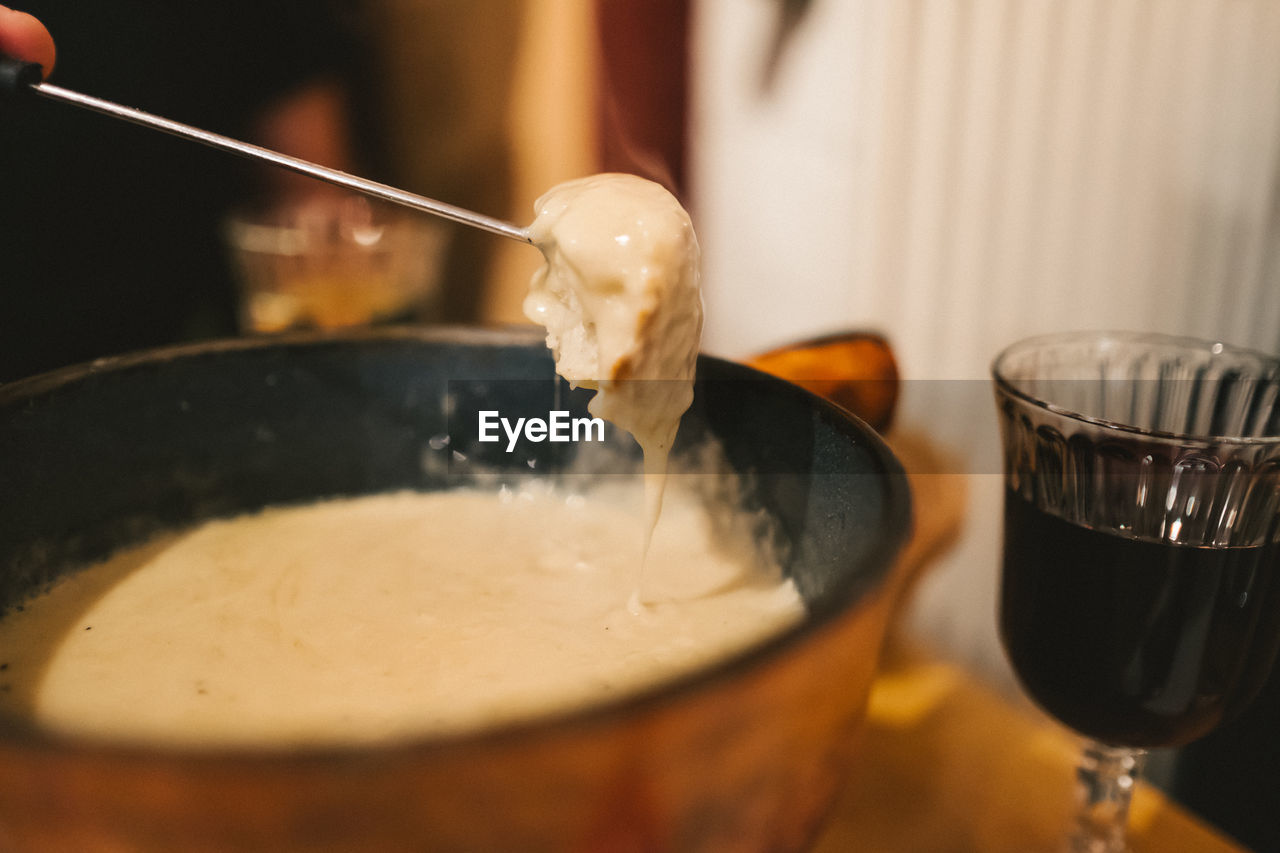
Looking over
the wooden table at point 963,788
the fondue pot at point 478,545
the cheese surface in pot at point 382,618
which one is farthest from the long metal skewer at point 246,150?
the wooden table at point 963,788

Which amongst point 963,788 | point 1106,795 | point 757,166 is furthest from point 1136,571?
point 757,166

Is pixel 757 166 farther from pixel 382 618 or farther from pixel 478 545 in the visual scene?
pixel 382 618

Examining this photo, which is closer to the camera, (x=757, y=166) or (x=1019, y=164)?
(x=1019, y=164)

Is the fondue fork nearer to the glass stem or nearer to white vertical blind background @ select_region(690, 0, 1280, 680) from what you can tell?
the glass stem

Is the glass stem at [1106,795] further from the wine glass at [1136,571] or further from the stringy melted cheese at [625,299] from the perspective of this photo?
the stringy melted cheese at [625,299]

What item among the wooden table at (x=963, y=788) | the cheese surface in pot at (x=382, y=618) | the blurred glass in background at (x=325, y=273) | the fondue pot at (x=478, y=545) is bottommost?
the wooden table at (x=963, y=788)

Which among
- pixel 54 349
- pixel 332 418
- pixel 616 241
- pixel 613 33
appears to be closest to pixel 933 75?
pixel 613 33
